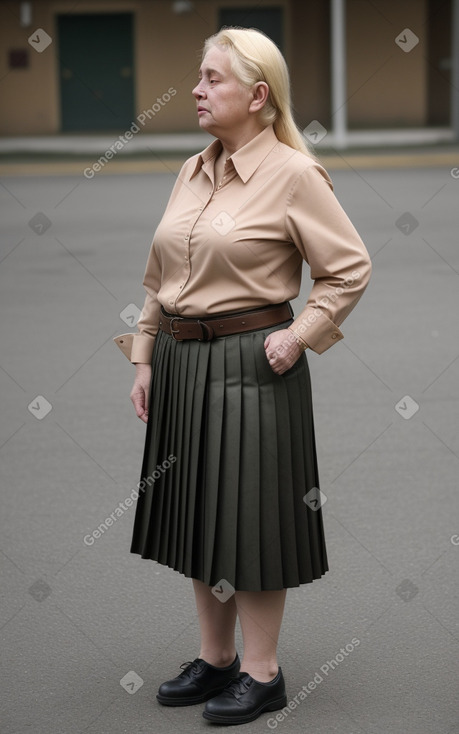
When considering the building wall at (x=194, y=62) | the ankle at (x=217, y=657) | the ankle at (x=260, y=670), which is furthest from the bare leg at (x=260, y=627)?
the building wall at (x=194, y=62)

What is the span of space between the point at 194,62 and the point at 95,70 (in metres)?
2.56

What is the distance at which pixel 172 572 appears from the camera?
462 centimetres

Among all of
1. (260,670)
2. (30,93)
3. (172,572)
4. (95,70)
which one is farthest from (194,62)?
(260,670)

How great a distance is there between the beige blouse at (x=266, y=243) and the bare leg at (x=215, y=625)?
2.63 ft

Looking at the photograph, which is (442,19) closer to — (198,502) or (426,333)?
(426,333)

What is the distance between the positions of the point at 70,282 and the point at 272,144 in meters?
7.70

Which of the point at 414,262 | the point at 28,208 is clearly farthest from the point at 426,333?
the point at 28,208

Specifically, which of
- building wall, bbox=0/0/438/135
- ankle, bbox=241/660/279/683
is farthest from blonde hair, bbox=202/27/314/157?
building wall, bbox=0/0/438/135

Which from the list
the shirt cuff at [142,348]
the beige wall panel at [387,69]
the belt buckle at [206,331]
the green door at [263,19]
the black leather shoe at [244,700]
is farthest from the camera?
the green door at [263,19]

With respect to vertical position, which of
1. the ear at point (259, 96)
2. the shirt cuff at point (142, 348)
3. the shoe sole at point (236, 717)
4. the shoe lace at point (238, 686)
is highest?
the ear at point (259, 96)

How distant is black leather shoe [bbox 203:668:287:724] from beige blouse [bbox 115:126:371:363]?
97 cm

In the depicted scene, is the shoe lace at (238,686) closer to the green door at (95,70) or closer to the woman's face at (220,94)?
the woman's face at (220,94)

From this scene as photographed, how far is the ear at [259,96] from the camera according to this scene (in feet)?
10.6

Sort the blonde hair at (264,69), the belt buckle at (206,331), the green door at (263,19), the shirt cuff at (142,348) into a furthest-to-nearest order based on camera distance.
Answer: the green door at (263,19), the shirt cuff at (142,348), the belt buckle at (206,331), the blonde hair at (264,69)
